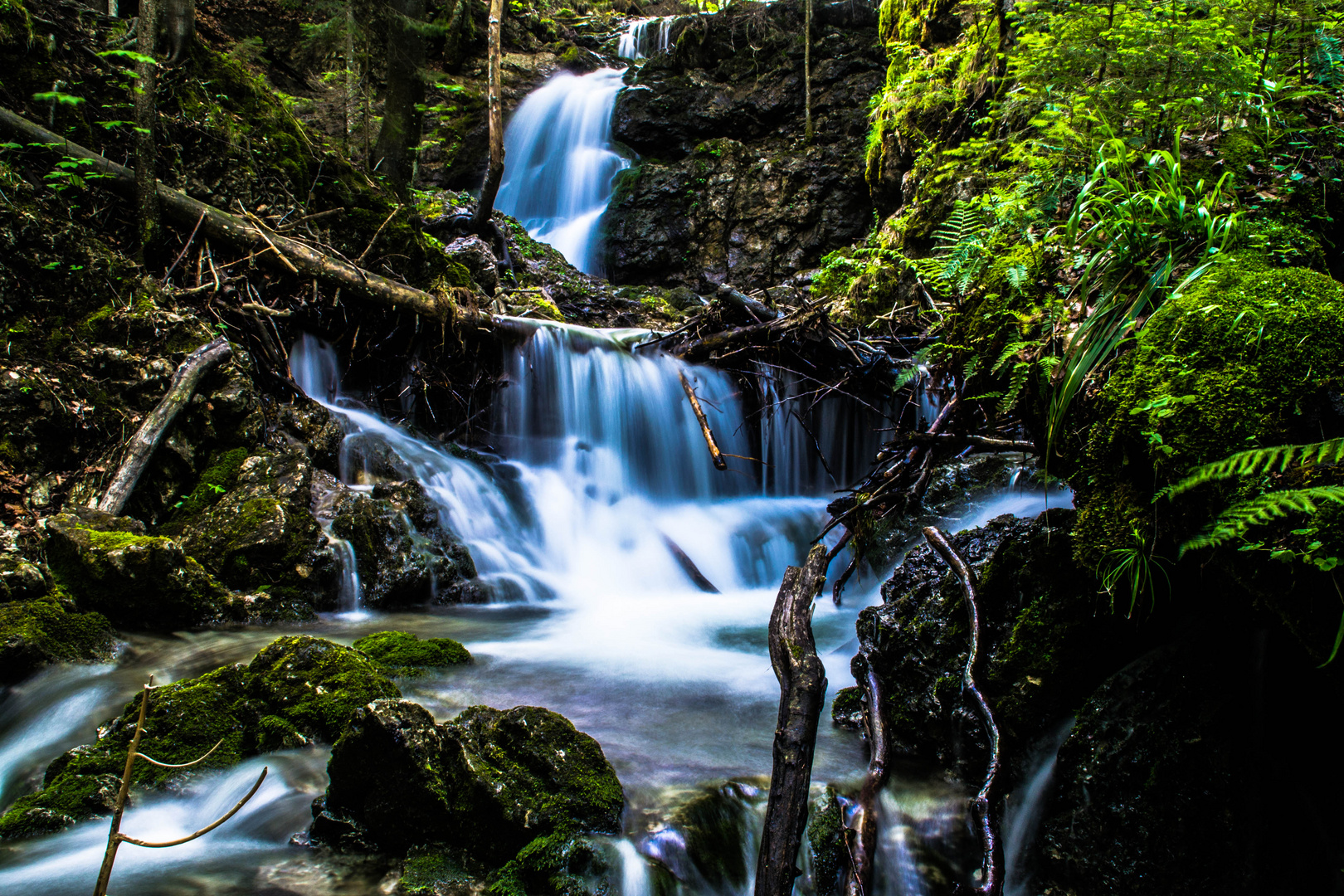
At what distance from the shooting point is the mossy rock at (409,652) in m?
3.93

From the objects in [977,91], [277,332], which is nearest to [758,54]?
[977,91]

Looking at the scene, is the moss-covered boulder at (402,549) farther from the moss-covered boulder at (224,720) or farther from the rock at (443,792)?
the rock at (443,792)

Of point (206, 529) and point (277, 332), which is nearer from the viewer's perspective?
point (206, 529)

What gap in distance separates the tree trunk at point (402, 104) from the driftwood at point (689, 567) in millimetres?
6938

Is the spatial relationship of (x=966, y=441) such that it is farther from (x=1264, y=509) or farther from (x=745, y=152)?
(x=745, y=152)

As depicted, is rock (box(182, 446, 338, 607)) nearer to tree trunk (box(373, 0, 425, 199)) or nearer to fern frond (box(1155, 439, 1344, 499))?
fern frond (box(1155, 439, 1344, 499))

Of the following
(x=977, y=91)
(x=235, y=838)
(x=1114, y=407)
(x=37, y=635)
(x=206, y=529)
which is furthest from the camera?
(x=977, y=91)

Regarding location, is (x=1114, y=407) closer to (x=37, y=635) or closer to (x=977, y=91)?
(x=37, y=635)

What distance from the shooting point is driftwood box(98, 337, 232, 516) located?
4734 mm

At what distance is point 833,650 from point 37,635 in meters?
4.53

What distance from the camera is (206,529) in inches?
197

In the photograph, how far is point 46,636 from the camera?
11.8ft

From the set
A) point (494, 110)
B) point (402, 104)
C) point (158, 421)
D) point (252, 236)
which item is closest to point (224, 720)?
point (158, 421)

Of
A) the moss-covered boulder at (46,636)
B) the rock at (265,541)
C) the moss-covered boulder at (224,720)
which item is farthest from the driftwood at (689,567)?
the moss-covered boulder at (46,636)
